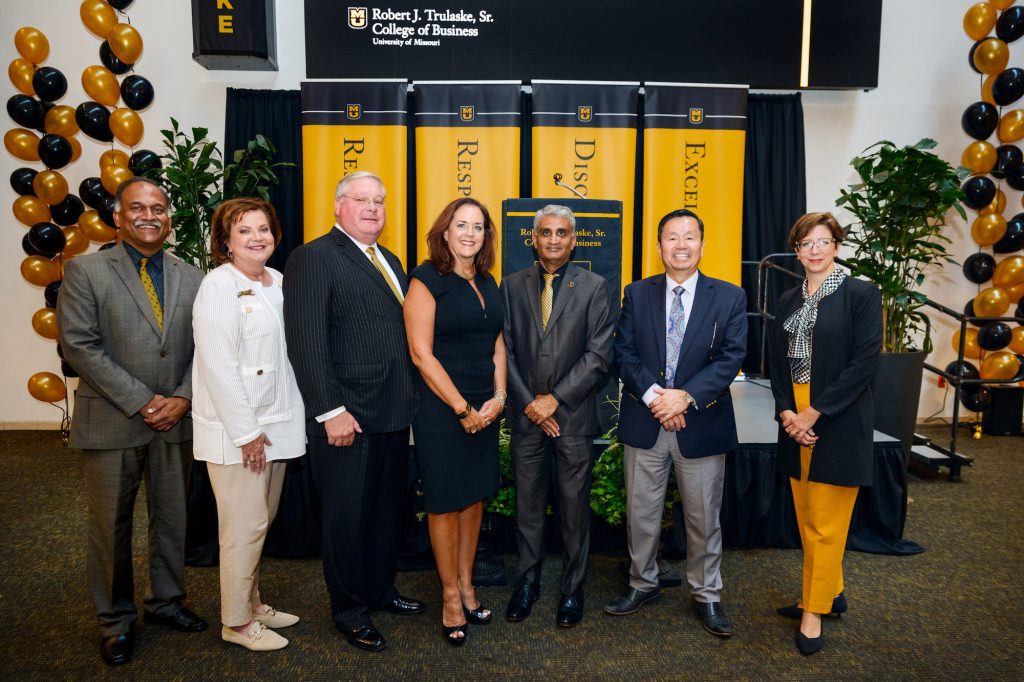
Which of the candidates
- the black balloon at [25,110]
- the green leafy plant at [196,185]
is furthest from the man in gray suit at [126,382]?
the black balloon at [25,110]

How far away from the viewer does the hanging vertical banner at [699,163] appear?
5594 millimetres

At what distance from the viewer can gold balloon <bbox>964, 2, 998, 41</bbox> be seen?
5.77 metres

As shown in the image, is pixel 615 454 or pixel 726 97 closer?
pixel 615 454

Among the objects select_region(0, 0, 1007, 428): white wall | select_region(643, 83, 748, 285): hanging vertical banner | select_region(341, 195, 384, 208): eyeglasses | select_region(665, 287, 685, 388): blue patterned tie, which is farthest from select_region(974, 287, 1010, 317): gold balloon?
select_region(341, 195, 384, 208): eyeglasses

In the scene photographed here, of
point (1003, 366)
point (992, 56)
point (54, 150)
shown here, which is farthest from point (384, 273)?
point (992, 56)

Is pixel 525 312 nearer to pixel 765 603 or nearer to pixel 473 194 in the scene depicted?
pixel 765 603

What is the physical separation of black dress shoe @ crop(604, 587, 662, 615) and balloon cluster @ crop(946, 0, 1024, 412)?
14.7 ft

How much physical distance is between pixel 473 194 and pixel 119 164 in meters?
3.11

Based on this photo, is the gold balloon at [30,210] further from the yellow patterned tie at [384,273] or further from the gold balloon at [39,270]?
the yellow patterned tie at [384,273]

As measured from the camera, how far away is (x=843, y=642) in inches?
99.0

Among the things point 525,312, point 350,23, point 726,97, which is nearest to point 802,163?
point 726,97

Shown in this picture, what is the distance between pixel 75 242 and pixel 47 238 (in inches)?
8.3

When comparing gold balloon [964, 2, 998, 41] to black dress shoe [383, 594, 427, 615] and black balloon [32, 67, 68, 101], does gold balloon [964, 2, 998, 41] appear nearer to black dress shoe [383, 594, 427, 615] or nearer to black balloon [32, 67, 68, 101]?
black dress shoe [383, 594, 427, 615]

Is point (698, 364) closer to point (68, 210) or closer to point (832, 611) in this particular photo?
point (832, 611)
